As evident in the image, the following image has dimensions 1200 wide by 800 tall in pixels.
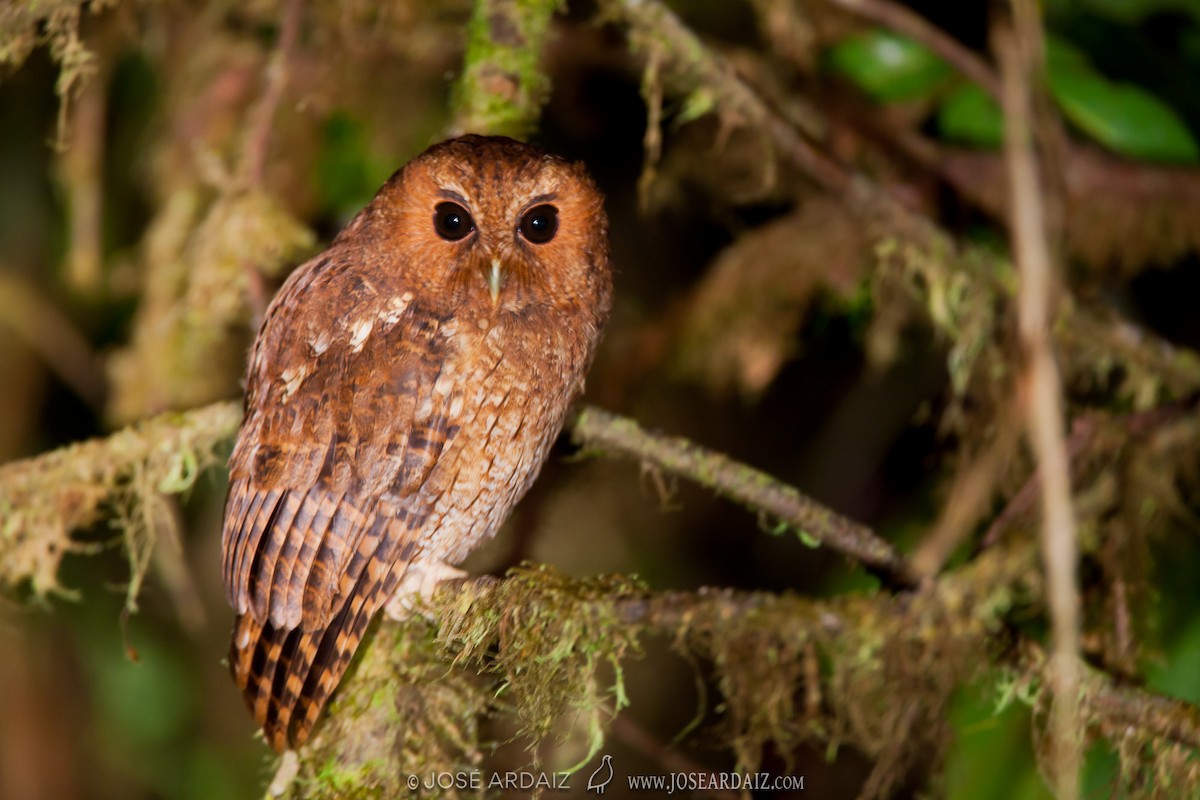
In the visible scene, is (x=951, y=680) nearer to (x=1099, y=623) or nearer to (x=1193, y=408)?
(x=1099, y=623)

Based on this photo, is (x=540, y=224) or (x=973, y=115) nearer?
(x=540, y=224)

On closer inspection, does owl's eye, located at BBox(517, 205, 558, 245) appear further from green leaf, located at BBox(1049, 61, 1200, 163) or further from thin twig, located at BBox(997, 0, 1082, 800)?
green leaf, located at BBox(1049, 61, 1200, 163)

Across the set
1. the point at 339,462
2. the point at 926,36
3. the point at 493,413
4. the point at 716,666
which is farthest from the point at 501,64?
the point at 716,666

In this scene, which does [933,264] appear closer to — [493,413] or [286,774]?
[493,413]

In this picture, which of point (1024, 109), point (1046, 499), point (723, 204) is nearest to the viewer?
point (1046, 499)

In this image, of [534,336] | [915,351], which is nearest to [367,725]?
[534,336]

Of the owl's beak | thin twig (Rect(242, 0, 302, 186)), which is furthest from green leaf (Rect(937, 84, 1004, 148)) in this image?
thin twig (Rect(242, 0, 302, 186))
